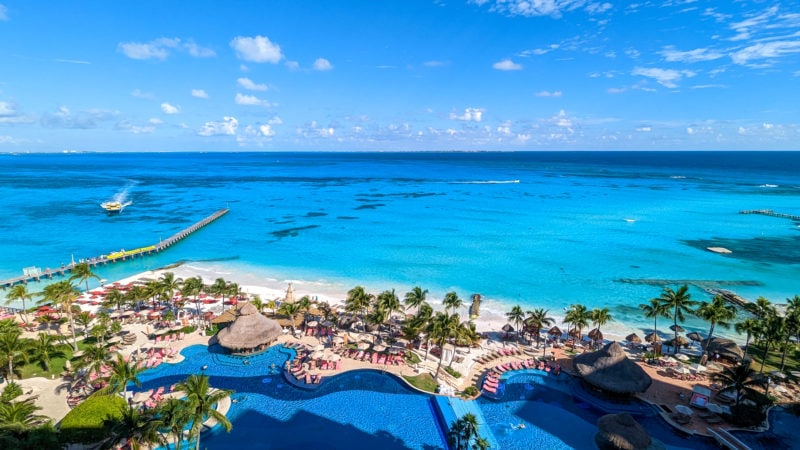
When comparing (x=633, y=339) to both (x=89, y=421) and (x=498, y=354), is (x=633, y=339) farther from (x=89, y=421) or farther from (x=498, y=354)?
(x=89, y=421)

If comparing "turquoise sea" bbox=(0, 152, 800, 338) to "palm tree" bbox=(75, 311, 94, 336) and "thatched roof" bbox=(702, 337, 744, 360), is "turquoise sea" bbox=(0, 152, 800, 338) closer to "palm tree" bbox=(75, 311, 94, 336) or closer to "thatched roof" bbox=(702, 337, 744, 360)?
"thatched roof" bbox=(702, 337, 744, 360)

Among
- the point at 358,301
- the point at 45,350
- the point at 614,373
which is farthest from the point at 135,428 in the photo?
the point at 614,373

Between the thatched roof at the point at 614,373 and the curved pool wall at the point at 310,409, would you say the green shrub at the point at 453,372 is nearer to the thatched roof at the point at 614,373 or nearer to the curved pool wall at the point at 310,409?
the curved pool wall at the point at 310,409

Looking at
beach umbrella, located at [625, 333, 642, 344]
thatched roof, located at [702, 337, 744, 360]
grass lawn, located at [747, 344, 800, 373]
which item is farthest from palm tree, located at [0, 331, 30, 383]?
grass lawn, located at [747, 344, 800, 373]

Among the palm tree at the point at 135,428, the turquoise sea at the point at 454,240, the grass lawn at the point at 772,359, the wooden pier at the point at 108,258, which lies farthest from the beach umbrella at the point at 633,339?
the wooden pier at the point at 108,258

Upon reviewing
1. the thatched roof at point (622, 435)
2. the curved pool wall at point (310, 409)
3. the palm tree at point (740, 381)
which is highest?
the palm tree at point (740, 381)

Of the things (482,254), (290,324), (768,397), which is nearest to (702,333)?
(768,397)
